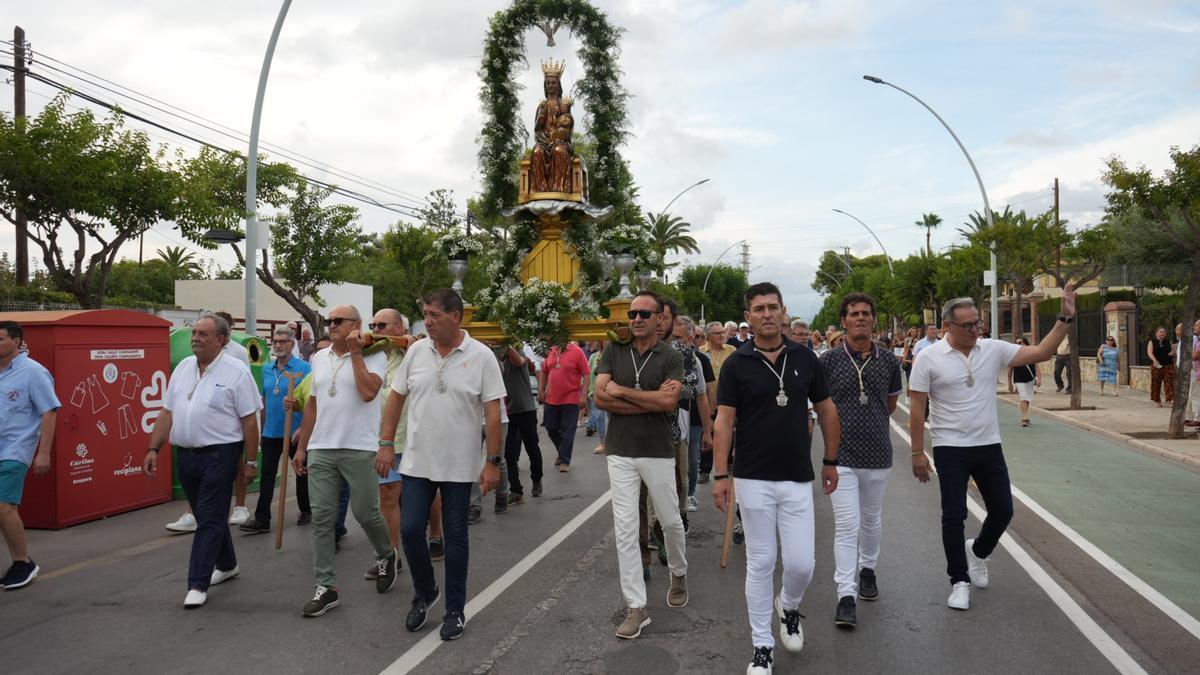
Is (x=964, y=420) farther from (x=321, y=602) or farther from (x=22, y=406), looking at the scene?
(x=22, y=406)

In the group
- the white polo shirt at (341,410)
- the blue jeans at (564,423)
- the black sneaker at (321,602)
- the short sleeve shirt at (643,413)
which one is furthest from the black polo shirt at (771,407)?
the blue jeans at (564,423)

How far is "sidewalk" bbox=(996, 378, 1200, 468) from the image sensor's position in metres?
12.5

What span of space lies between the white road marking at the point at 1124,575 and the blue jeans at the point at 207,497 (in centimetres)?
580

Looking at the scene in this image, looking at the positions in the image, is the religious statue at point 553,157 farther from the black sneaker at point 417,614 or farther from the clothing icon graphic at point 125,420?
the black sneaker at point 417,614

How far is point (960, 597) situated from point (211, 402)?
4890mm

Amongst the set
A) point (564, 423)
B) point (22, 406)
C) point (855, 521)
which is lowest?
point (564, 423)

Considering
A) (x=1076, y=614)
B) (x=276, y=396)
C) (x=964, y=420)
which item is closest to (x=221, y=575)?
(x=276, y=396)

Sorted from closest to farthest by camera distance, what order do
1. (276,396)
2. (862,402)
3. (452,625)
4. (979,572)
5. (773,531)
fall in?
1. (773,531)
2. (452,625)
3. (862,402)
4. (979,572)
5. (276,396)

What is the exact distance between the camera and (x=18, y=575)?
19.7ft

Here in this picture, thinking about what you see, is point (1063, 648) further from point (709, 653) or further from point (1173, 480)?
point (1173, 480)

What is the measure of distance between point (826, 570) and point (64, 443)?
22.1 feet

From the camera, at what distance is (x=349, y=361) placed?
18.7 feet

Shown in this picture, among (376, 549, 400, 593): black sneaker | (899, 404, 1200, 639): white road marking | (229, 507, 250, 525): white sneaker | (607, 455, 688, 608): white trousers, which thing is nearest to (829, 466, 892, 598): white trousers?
(607, 455, 688, 608): white trousers

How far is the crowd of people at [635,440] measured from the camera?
4.47 meters
